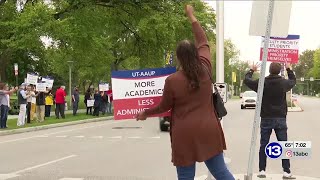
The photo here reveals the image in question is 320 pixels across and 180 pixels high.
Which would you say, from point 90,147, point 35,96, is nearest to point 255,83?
point 90,147

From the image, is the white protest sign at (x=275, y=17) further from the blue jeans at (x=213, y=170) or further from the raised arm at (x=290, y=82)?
the blue jeans at (x=213, y=170)

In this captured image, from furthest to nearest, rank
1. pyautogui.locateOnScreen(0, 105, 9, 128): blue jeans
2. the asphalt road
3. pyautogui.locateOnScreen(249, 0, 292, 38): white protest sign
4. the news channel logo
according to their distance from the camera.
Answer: pyautogui.locateOnScreen(0, 105, 9, 128): blue jeans → the asphalt road → the news channel logo → pyautogui.locateOnScreen(249, 0, 292, 38): white protest sign

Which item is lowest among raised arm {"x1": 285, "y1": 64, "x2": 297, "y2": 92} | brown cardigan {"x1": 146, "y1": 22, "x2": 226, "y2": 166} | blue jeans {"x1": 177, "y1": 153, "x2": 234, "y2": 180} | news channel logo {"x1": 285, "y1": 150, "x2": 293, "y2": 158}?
news channel logo {"x1": 285, "y1": 150, "x2": 293, "y2": 158}

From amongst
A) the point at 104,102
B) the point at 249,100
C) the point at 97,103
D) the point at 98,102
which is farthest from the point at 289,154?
the point at 249,100

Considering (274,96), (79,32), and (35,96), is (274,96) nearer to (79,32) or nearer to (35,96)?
(35,96)

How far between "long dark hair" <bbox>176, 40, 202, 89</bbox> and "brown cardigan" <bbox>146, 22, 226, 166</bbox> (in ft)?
0.16

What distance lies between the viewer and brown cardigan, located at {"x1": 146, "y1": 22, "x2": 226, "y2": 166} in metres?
4.20

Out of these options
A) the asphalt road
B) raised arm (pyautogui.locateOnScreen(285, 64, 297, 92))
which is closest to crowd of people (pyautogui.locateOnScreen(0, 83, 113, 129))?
the asphalt road

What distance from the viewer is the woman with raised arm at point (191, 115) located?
166 inches

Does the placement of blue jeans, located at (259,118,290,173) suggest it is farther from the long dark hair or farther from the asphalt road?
the long dark hair

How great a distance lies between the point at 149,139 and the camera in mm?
15703

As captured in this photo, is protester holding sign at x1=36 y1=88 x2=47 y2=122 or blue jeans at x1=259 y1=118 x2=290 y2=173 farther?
protester holding sign at x1=36 y1=88 x2=47 y2=122

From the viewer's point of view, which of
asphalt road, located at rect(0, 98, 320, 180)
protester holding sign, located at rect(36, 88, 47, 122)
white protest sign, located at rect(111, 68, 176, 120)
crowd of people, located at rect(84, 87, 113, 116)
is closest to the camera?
white protest sign, located at rect(111, 68, 176, 120)

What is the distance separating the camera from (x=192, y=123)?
4195 millimetres
